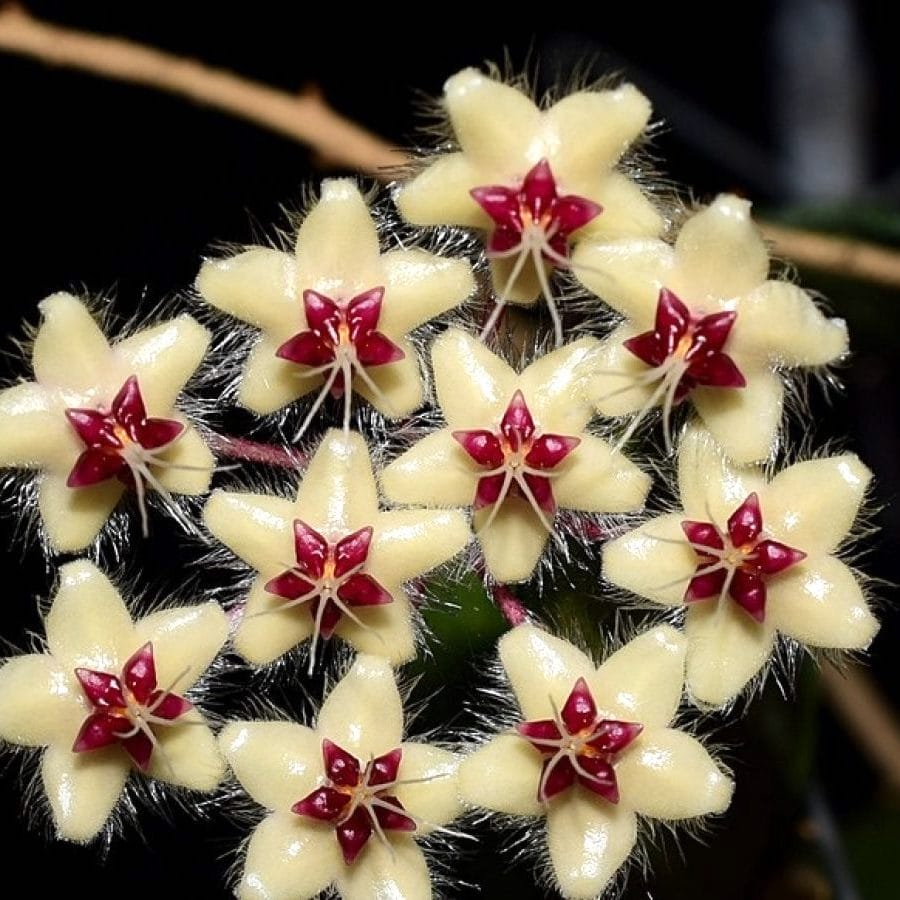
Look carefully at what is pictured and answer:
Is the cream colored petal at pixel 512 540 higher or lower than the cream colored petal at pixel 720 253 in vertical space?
lower

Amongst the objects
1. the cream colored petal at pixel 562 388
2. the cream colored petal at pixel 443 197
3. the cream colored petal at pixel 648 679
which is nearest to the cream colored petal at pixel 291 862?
the cream colored petal at pixel 648 679

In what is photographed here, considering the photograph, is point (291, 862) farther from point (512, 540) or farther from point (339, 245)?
point (339, 245)

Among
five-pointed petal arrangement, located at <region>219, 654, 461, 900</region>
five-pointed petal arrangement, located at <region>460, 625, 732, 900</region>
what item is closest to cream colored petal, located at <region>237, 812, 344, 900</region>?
five-pointed petal arrangement, located at <region>219, 654, 461, 900</region>

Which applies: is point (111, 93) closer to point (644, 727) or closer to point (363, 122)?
point (363, 122)

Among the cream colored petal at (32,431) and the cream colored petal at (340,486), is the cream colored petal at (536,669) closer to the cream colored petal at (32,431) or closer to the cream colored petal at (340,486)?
the cream colored petal at (340,486)

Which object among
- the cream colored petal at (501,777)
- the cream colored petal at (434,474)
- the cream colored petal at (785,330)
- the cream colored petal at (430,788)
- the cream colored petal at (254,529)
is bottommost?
the cream colored petal at (430,788)

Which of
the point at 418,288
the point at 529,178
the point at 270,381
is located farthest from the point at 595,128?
the point at 270,381
